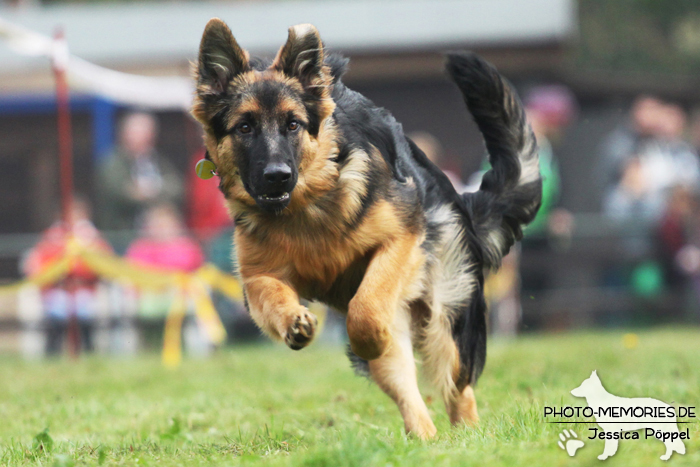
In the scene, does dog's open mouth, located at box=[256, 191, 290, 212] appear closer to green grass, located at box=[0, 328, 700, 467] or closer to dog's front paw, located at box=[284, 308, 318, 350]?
dog's front paw, located at box=[284, 308, 318, 350]

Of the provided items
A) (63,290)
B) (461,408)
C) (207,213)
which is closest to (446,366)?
(461,408)

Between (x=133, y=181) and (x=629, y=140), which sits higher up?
(x=629, y=140)

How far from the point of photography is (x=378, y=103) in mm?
13438

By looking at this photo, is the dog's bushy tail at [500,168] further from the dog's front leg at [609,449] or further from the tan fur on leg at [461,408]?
the dog's front leg at [609,449]

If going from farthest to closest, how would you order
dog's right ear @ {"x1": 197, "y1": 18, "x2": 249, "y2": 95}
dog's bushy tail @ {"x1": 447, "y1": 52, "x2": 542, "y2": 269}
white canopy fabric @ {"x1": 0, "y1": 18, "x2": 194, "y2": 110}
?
white canopy fabric @ {"x1": 0, "y1": 18, "x2": 194, "y2": 110} < dog's bushy tail @ {"x1": 447, "y1": 52, "x2": 542, "y2": 269} < dog's right ear @ {"x1": 197, "y1": 18, "x2": 249, "y2": 95}

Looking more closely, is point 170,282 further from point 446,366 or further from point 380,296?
point 380,296

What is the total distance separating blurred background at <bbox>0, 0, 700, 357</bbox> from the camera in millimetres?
9727

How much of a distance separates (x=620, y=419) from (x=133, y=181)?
7435 millimetres

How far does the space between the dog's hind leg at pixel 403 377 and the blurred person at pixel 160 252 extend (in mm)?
5651

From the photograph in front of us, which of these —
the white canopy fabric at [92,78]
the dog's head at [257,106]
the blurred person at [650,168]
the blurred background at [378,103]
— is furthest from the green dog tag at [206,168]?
the blurred person at [650,168]

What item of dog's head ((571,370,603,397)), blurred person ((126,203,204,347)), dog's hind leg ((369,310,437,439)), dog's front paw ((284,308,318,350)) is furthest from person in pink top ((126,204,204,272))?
dog's head ((571,370,603,397))

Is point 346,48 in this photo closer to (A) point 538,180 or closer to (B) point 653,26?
(A) point 538,180

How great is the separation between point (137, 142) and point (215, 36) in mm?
5992

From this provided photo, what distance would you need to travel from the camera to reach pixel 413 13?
42.7ft
